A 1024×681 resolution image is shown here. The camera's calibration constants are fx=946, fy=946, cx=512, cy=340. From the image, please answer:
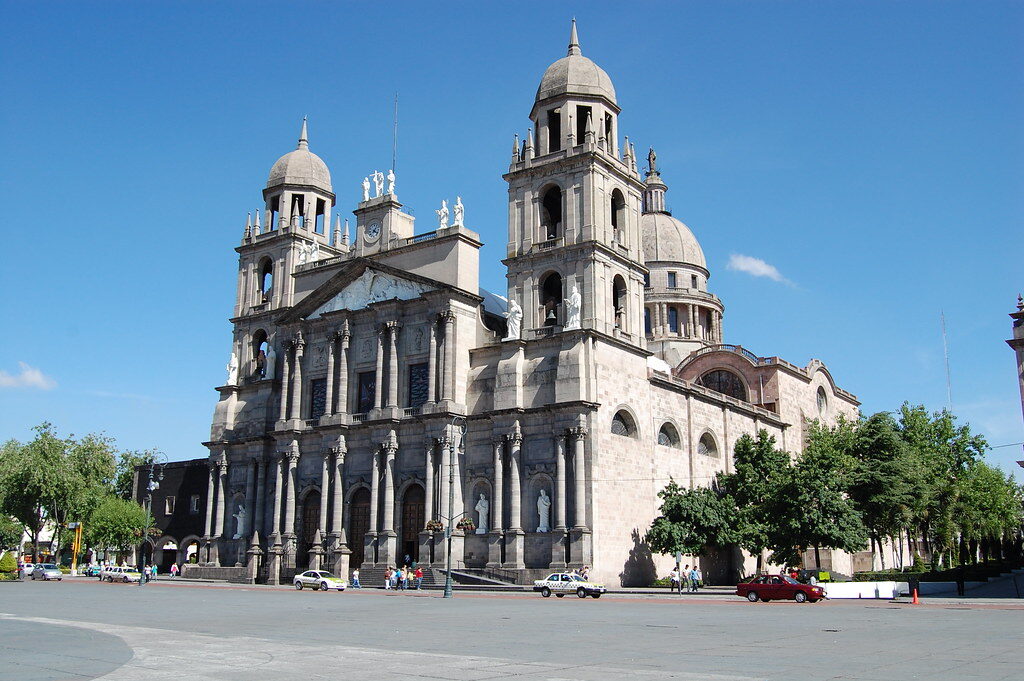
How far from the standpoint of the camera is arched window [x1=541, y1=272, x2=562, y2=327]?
183 feet

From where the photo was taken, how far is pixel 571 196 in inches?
2207

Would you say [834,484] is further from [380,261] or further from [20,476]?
[20,476]

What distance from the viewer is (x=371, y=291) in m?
61.4

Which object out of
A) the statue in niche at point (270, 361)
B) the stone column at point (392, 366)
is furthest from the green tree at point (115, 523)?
the stone column at point (392, 366)

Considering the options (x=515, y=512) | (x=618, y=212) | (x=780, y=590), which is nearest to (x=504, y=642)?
(x=780, y=590)

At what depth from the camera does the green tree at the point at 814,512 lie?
165ft

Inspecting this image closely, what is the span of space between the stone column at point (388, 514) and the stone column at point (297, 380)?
8.42 meters

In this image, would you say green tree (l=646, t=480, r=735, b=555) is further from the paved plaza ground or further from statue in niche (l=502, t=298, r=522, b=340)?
the paved plaza ground

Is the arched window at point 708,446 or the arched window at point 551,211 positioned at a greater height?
the arched window at point 551,211

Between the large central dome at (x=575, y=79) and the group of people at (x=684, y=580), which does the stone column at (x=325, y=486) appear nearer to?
the group of people at (x=684, y=580)

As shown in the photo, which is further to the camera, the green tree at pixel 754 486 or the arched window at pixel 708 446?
the arched window at pixel 708 446

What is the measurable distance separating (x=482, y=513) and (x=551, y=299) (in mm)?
13476

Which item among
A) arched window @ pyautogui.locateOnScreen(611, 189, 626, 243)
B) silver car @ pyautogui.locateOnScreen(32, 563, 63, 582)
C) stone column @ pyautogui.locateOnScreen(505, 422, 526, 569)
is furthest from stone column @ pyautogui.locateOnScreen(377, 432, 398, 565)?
silver car @ pyautogui.locateOnScreen(32, 563, 63, 582)

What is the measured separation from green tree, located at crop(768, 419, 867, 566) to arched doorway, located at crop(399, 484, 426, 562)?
20121mm
